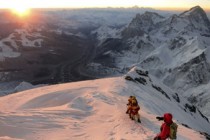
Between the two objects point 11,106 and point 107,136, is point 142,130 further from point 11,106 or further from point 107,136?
point 11,106

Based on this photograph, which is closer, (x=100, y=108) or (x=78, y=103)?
(x=100, y=108)

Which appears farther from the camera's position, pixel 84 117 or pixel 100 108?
pixel 100 108

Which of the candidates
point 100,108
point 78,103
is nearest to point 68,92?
point 78,103

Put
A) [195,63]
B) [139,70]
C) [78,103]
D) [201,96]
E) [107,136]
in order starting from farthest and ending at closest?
[195,63] < [201,96] < [139,70] < [78,103] < [107,136]

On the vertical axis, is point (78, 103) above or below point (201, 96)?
above

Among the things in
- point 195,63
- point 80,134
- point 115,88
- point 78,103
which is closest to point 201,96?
point 195,63

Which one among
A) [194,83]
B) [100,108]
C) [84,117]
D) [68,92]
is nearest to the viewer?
[84,117]

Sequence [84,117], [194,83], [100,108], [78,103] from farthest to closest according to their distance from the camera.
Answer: [194,83]
[78,103]
[100,108]
[84,117]

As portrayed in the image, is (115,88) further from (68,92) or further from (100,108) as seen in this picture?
(100,108)

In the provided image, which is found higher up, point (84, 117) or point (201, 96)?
point (84, 117)
